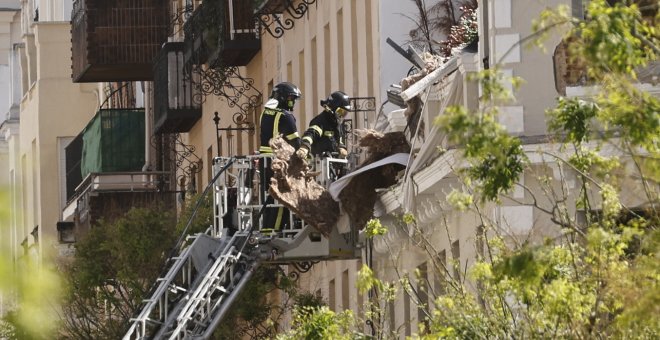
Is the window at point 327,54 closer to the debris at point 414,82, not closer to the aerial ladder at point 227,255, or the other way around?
the aerial ladder at point 227,255

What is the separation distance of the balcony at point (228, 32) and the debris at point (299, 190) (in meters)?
12.6

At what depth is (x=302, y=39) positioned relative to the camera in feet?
133

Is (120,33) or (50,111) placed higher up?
(120,33)

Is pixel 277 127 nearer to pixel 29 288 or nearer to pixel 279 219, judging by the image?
pixel 279 219

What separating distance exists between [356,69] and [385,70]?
7.06 ft

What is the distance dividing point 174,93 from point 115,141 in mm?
8932

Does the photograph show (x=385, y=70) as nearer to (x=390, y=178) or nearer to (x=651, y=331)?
(x=390, y=178)

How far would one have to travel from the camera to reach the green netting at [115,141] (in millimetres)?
58688

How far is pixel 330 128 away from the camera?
30.2 metres

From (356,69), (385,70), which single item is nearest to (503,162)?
(385,70)

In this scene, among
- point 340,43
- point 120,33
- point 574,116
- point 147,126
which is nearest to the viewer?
point 574,116

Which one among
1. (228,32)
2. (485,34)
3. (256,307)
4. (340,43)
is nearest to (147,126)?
(228,32)

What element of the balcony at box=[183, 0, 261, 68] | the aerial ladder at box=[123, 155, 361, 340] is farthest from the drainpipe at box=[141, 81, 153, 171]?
the aerial ladder at box=[123, 155, 361, 340]

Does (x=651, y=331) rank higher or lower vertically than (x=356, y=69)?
lower
